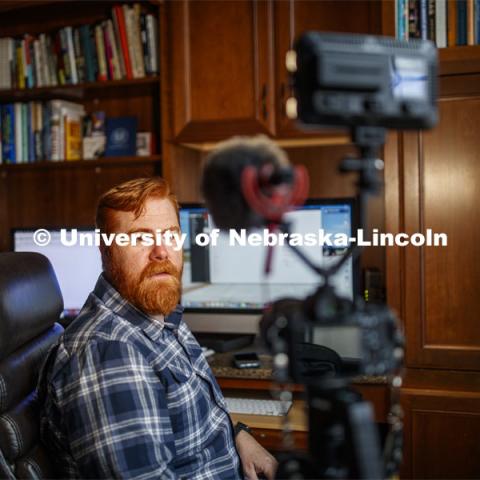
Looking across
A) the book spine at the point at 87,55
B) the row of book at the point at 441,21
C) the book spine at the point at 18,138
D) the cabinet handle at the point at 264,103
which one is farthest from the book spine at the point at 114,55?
the row of book at the point at 441,21

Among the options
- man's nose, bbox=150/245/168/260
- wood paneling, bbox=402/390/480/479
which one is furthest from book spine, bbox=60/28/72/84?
wood paneling, bbox=402/390/480/479

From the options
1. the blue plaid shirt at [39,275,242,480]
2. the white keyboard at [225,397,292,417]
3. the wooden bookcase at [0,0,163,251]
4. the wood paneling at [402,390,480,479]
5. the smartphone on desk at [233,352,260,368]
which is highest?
the wooden bookcase at [0,0,163,251]

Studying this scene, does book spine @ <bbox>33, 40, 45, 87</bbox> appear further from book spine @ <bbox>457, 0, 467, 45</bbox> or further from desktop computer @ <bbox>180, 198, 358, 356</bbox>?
book spine @ <bbox>457, 0, 467, 45</bbox>

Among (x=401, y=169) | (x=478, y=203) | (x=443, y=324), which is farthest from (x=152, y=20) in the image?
(x=443, y=324)

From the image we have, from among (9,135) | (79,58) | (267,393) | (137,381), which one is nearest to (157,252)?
(137,381)

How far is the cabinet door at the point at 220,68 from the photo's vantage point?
7.32 ft

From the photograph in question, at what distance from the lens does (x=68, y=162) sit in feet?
8.35

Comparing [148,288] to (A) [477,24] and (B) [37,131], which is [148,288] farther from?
(B) [37,131]

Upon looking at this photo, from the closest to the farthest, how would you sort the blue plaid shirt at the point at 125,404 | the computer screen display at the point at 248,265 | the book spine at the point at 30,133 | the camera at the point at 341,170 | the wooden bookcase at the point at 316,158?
the camera at the point at 341,170 < the blue plaid shirt at the point at 125,404 < the wooden bookcase at the point at 316,158 < the computer screen display at the point at 248,265 < the book spine at the point at 30,133

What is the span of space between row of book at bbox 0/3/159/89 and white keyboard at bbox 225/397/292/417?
1.28 m

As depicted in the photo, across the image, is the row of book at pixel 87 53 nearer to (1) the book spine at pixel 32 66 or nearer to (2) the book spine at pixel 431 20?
(1) the book spine at pixel 32 66

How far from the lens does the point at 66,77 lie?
2537 mm

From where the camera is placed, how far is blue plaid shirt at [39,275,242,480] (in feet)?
3.76

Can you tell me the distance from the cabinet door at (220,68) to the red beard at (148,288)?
997mm
